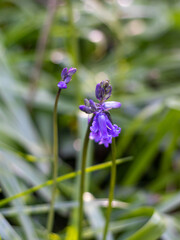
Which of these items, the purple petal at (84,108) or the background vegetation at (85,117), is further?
the background vegetation at (85,117)

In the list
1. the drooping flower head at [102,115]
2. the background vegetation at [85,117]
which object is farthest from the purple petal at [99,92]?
the background vegetation at [85,117]

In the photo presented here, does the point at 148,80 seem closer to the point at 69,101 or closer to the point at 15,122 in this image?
the point at 69,101

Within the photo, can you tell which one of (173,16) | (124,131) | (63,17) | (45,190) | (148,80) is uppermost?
(63,17)

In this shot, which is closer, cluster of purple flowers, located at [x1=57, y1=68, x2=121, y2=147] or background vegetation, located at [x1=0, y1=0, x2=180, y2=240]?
cluster of purple flowers, located at [x1=57, y1=68, x2=121, y2=147]

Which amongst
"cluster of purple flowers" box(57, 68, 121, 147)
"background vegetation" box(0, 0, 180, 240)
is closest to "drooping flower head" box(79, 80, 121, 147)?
"cluster of purple flowers" box(57, 68, 121, 147)

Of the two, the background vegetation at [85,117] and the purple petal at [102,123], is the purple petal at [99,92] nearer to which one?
the purple petal at [102,123]

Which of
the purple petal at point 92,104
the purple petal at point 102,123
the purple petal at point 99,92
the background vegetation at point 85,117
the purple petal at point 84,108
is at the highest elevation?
the background vegetation at point 85,117

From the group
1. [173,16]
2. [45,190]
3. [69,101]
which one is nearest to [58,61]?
[69,101]

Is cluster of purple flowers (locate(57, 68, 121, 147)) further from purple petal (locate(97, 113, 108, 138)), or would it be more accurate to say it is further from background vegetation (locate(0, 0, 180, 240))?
background vegetation (locate(0, 0, 180, 240))
